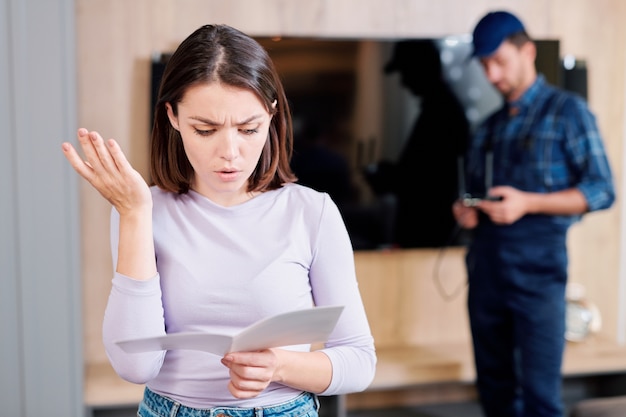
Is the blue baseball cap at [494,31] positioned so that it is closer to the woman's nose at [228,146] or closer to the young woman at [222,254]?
the young woman at [222,254]

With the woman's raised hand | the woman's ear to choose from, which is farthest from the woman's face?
the woman's raised hand

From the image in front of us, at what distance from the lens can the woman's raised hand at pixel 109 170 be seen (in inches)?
38.5

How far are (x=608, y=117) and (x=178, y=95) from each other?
9.36ft

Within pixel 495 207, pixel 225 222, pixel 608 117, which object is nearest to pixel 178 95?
pixel 225 222

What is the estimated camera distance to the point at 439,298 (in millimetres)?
3400

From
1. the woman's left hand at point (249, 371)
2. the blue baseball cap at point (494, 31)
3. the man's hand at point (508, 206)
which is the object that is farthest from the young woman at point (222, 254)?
the blue baseball cap at point (494, 31)

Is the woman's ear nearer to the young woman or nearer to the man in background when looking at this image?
the young woman

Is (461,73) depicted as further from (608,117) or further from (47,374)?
(47,374)

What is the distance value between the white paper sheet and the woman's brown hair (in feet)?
0.78

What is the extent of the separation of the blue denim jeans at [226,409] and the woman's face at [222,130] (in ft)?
0.99

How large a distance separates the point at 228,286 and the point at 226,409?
6.6 inches

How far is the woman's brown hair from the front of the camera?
3.46ft

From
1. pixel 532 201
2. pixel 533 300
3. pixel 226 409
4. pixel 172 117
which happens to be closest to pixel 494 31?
pixel 532 201

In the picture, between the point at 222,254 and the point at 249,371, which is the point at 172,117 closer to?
the point at 222,254
